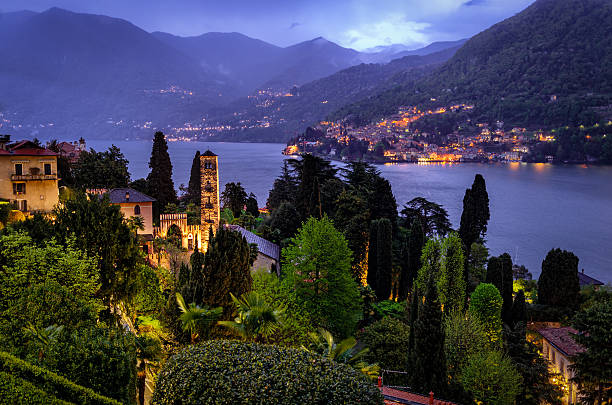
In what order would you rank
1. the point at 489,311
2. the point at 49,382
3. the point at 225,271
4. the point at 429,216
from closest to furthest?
the point at 49,382 < the point at 225,271 < the point at 489,311 < the point at 429,216

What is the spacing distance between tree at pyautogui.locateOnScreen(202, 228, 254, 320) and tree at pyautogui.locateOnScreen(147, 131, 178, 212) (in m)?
26.5

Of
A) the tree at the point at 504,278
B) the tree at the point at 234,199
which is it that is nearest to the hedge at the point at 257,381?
the tree at the point at 504,278

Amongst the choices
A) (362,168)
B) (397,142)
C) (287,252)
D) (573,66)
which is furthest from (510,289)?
(573,66)

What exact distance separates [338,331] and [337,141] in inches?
5256

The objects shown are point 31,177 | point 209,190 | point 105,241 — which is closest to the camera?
point 105,241

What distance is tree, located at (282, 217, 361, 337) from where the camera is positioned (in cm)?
1981

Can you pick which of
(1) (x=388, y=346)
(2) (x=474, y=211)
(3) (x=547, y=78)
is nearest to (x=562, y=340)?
(1) (x=388, y=346)

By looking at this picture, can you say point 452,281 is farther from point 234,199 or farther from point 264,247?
point 234,199

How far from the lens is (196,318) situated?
1224 centimetres

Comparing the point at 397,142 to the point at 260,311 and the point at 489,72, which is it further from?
the point at 260,311

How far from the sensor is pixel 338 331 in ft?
65.3

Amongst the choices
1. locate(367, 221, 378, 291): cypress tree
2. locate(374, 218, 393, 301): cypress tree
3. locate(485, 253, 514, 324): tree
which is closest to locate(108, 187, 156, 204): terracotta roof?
locate(367, 221, 378, 291): cypress tree

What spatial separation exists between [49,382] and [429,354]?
40.5ft

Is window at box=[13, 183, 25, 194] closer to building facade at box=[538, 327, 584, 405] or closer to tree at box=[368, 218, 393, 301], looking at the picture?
tree at box=[368, 218, 393, 301]
